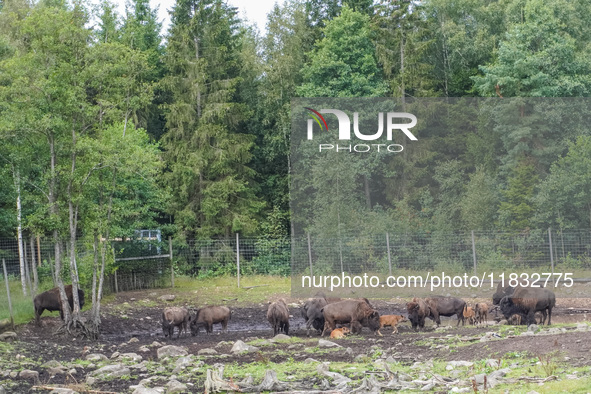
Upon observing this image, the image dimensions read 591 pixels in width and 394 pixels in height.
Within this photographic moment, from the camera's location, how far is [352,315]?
758 inches

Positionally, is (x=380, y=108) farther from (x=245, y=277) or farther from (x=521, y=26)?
(x=245, y=277)

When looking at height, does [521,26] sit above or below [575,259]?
above

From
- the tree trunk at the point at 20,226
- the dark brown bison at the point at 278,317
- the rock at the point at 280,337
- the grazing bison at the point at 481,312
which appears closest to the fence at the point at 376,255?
the tree trunk at the point at 20,226

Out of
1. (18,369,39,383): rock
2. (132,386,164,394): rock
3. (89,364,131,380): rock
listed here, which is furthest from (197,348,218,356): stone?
(132,386,164,394): rock

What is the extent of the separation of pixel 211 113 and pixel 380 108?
8564 mm

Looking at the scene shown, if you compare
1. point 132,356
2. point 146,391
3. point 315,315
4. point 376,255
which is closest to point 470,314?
point 315,315

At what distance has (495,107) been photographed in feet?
117

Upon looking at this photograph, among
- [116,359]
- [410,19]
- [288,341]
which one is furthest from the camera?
[410,19]

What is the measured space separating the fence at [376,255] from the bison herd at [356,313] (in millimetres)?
7943

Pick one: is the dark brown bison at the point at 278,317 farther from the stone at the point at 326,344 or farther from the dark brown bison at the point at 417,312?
the dark brown bison at the point at 417,312

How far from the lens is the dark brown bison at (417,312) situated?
65.1 feet

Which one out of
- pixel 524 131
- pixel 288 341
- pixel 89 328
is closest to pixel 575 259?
pixel 524 131

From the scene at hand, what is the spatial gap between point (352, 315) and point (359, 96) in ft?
66.4

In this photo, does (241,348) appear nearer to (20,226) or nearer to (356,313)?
(356,313)
